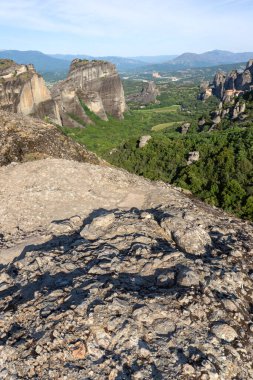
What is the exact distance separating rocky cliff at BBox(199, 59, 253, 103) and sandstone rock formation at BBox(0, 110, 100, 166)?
107143mm

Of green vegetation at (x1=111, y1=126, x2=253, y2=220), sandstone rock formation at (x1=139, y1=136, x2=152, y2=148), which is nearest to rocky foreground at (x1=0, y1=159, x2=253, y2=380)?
green vegetation at (x1=111, y1=126, x2=253, y2=220)

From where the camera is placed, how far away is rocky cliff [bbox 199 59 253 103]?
446 feet

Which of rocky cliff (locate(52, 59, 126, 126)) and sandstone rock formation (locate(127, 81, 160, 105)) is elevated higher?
rocky cliff (locate(52, 59, 126, 126))

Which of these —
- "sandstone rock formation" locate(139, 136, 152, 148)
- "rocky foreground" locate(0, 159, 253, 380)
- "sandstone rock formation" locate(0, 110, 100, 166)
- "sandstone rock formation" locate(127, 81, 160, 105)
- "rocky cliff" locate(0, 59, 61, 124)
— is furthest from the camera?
"sandstone rock formation" locate(127, 81, 160, 105)

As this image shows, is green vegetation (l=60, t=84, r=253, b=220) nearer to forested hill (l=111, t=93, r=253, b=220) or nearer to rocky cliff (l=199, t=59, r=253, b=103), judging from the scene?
forested hill (l=111, t=93, r=253, b=220)

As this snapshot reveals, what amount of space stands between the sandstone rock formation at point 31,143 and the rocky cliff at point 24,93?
1798 inches

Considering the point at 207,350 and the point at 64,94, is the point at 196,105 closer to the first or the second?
the point at 64,94

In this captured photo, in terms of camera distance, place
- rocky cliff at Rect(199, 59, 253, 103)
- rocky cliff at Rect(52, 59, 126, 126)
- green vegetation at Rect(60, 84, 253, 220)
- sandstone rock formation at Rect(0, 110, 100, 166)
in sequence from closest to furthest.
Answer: sandstone rock formation at Rect(0, 110, 100, 166) → green vegetation at Rect(60, 84, 253, 220) → rocky cliff at Rect(52, 59, 126, 126) → rocky cliff at Rect(199, 59, 253, 103)

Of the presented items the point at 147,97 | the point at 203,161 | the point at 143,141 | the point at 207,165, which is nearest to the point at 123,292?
the point at 207,165

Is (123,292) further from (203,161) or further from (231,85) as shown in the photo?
(231,85)

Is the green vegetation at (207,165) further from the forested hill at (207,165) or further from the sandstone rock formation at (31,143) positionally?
the sandstone rock formation at (31,143)

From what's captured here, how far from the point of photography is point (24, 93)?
7362 centimetres

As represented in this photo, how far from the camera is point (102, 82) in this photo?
106 m

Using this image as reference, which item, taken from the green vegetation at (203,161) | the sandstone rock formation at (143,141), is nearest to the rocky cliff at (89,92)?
the green vegetation at (203,161)
